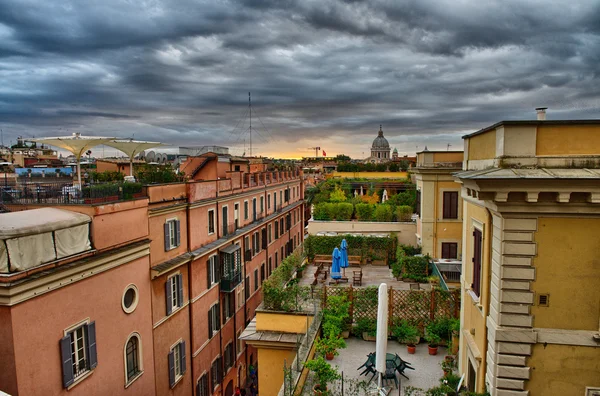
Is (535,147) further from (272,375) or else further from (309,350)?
(272,375)

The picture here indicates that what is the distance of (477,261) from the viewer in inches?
359

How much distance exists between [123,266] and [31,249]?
3.68m

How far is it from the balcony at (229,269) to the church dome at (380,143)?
164383 mm

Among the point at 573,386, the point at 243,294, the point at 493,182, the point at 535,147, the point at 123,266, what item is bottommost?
the point at 243,294

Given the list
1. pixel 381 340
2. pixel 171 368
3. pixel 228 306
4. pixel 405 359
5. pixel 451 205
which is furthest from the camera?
pixel 451 205

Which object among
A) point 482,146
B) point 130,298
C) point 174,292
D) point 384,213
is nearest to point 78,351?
point 130,298

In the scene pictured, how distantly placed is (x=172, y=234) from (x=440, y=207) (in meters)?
15.2

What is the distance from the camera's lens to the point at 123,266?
520 inches

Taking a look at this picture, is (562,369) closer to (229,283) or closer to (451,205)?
(451,205)

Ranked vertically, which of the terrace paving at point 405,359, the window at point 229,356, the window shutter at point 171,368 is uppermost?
the terrace paving at point 405,359

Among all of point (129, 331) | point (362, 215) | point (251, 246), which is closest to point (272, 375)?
point (129, 331)

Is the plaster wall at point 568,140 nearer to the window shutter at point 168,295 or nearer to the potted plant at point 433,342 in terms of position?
the potted plant at point 433,342

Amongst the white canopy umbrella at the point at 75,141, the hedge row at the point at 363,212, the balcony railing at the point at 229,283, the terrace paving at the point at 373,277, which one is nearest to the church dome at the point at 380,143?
the hedge row at the point at 363,212

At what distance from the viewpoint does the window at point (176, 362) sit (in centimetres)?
1661
